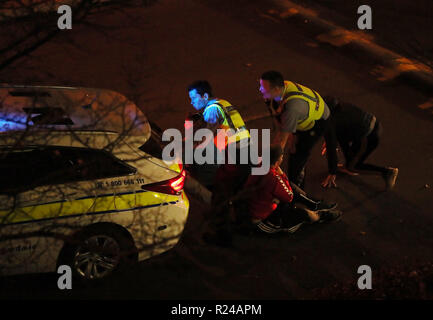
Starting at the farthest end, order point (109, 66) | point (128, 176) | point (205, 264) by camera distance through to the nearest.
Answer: point (109, 66) → point (205, 264) → point (128, 176)

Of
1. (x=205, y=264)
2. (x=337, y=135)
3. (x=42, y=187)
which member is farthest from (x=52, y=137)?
(x=337, y=135)

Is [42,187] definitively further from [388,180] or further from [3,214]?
[388,180]

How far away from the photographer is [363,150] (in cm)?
752

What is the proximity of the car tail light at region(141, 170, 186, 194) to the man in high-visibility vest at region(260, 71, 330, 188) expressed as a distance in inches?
55.3

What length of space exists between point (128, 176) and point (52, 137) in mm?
851

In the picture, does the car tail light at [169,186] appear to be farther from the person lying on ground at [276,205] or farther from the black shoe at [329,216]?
the black shoe at [329,216]

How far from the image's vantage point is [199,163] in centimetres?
695

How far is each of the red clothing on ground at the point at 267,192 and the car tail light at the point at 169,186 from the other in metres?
0.90

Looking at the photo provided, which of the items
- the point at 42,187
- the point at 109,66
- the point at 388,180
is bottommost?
the point at 42,187

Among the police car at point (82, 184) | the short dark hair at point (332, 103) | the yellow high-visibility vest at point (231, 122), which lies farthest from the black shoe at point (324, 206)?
the police car at point (82, 184)

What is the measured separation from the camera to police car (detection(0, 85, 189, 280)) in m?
5.30

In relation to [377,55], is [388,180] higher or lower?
lower

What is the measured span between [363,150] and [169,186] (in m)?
3.04

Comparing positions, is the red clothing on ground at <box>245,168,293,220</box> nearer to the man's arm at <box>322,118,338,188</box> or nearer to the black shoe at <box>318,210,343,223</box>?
the black shoe at <box>318,210,343,223</box>
